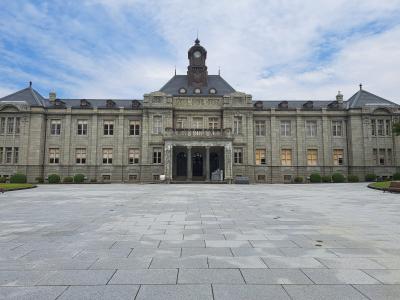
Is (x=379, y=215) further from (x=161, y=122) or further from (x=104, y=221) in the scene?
(x=161, y=122)

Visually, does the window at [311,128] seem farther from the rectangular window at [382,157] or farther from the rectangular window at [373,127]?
the rectangular window at [382,157]

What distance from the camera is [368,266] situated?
4656mm

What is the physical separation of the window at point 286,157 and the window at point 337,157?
6.75 meters

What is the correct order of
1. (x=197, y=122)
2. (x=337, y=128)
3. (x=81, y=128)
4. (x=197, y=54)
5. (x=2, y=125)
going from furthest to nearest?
(x=197, y=54) → (x=337, y=128) → (x=81, y=128) → (x=197, y=122) → (x=2, y=125)

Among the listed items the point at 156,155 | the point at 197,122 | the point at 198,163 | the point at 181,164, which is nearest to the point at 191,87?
the point at 197,122

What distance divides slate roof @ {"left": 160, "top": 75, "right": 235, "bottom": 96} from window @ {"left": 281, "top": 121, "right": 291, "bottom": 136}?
9.54 meters

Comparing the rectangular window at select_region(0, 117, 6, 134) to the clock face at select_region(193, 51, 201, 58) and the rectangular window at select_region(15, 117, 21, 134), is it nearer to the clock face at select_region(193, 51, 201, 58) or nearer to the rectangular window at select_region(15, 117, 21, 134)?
the rectangular window at select_region(15, 117, 21, 134)

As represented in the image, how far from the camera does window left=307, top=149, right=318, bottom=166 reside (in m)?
43.7

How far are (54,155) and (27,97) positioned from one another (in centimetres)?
1020

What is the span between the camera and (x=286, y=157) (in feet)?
144

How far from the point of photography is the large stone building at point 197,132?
135 ft

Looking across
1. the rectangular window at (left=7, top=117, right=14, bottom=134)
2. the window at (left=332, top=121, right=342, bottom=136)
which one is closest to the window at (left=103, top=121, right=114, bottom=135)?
the rectangular window at (left=7, top=117, right=14, bottom=134)

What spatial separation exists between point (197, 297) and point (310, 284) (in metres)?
1.58

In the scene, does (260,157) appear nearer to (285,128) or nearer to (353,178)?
(285,128)
